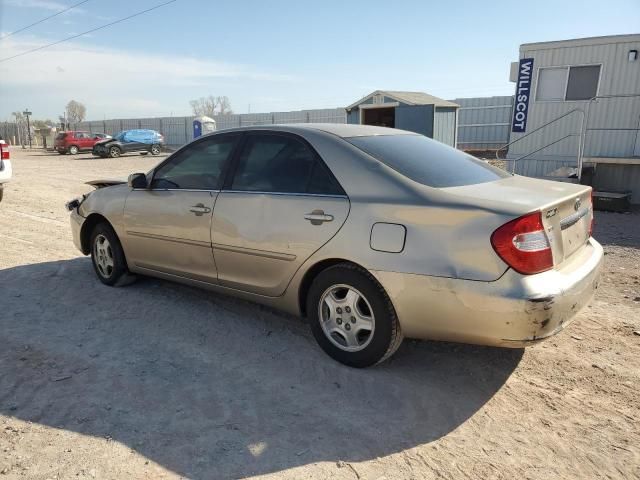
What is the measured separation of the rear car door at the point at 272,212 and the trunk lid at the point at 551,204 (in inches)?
33.6

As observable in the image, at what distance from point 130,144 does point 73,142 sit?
16.3ft

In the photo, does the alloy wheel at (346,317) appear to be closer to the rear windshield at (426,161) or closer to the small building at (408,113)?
the rear windshield at (426,161)

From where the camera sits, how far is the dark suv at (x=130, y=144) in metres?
27.9

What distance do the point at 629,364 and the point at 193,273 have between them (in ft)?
10.9

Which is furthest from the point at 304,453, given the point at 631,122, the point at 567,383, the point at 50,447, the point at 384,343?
the point at 631,122

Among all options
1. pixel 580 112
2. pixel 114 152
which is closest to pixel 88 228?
pixel 580 112

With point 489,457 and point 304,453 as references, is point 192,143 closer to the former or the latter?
point 304,453

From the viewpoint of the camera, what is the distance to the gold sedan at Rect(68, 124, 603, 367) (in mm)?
2764

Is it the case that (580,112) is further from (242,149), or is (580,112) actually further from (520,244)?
(520,244)

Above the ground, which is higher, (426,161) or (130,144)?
(130,144)

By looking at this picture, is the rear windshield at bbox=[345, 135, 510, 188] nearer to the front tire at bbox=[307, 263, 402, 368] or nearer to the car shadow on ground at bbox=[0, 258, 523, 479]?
the front tire at bbox=[307, 263, 402, 368]

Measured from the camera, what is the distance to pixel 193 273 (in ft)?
13.9

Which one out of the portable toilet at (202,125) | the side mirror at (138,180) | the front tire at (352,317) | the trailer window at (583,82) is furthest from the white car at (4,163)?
the portable toilet at (202,125)

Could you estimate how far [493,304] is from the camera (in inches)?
107
